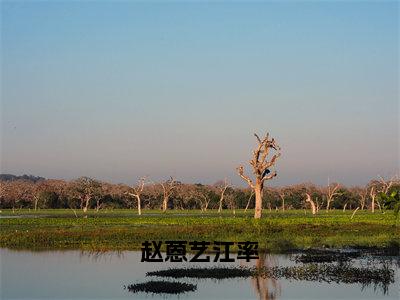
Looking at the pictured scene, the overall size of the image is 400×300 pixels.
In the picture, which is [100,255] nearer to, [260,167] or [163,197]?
[260,167]

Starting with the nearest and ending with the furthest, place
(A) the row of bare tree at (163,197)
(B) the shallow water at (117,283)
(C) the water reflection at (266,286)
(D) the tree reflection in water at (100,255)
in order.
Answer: (C) the water reflection at (266,286), (B) the shallow water at (117,283), (D) the tree reflection in water at (100,255), (A) the row of bare tree at (163,197)

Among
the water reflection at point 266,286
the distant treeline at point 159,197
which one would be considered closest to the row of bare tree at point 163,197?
the distant treeline at point 159,197

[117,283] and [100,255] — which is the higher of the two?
[100,255]

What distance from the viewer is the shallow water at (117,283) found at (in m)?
19.5

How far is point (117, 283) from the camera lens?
22016mm

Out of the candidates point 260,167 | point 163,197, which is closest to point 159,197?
point 163,197

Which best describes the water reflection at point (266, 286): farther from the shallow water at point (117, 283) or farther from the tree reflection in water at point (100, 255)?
the tree reflection in water at point (100, 255)

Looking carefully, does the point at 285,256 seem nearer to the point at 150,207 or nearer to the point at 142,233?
the point at 142,233

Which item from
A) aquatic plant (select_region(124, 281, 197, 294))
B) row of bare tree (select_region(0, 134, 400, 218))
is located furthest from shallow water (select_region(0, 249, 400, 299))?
row of bare tree (select_region(0, 134, 400, 218))

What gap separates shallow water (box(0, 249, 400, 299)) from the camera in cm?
1948

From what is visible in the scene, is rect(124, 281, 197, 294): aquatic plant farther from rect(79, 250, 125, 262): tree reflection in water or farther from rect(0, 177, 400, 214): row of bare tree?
rect(0, 177, 400, 214): row of bare tree

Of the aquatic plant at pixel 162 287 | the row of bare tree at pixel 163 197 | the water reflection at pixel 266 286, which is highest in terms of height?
the row of bare tree at pixel 163 197

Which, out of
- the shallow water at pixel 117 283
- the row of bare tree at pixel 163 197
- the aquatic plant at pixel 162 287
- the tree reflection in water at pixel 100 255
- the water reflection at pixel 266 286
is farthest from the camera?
the row of bare tree at pixel 163 197

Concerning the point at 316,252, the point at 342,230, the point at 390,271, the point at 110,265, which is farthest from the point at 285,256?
the point at 342,230
